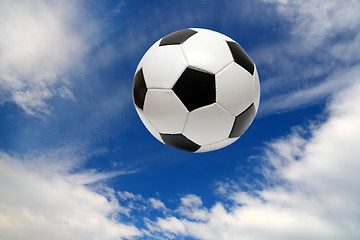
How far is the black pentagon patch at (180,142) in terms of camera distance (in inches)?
193

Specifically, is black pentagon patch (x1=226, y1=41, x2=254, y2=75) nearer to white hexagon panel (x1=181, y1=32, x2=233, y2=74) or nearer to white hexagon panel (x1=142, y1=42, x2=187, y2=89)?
white hexagon panel (x1=181, y1=32, x2=233, y2=74)

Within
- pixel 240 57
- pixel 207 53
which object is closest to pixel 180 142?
pixel 207 53

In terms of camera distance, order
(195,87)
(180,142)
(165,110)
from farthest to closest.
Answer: (180,142) < (165,110) < (195,87)

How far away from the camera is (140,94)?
192 inches

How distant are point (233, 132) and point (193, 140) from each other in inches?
31.6

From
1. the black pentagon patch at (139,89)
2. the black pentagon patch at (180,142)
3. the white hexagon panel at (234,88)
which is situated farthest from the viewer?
the black pentagon patch at (180,142)

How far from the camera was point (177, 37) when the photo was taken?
4711 millimetres

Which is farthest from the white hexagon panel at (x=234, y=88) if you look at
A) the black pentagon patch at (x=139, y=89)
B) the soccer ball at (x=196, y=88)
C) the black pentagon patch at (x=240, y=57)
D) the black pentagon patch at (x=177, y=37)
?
the black pentagon patch at (x=139, y=89)

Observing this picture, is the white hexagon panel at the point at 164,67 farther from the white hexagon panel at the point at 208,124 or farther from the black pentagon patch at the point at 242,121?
the black pentagon patch at the point at 242,121

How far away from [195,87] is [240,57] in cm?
118

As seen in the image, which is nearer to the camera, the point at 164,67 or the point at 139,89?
the point at 164,67

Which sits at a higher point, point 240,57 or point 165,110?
point 240,57

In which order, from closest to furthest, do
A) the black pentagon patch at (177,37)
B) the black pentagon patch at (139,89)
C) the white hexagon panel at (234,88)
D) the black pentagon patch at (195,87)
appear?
the black pentagon patch at (195,87)
the white hexagon panel at (234,88)
the black pentagon patch at (177,37)
the black pentagon patch at (139,89)

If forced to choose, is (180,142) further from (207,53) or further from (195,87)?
(207,53)
